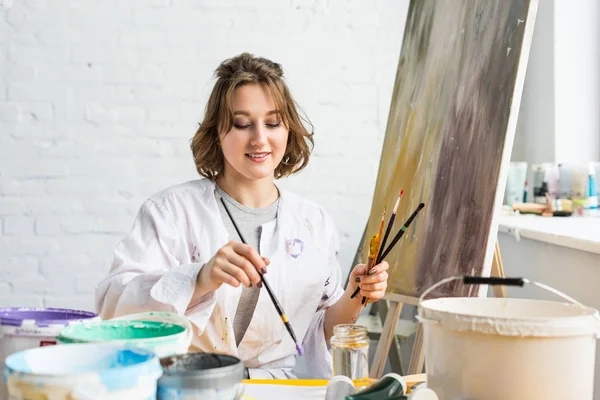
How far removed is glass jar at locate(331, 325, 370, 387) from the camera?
123 centimetres

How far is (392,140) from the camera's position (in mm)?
2283

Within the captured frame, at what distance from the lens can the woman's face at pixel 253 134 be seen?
1796 millimetres

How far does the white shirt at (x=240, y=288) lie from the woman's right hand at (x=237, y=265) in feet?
0.64

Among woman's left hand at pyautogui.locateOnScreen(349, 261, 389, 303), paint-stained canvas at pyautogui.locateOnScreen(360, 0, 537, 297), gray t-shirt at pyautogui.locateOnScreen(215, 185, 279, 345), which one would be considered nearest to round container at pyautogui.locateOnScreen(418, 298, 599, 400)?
woman's left hand at pyautogui.locateOnScreen(349, 261, 389, 303)

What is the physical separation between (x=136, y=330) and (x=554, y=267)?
1.56 metres

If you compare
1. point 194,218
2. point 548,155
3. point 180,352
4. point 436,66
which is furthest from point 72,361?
point 548,155

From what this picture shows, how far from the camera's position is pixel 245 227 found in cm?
184

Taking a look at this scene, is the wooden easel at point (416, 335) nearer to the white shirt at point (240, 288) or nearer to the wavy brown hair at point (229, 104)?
the white shirt at point (240, 288)

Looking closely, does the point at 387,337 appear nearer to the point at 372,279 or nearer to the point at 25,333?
the point at 372,279

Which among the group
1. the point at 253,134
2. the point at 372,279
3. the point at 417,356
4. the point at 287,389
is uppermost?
the point at 253,134

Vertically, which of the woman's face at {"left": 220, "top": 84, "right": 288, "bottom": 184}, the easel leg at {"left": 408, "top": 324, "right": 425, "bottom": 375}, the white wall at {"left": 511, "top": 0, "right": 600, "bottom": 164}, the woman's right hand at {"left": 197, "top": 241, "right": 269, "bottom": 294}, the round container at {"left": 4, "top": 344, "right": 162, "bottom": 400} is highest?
the white wall at {"left": 511, "top": 0, "right": 600, "bottom": 164}

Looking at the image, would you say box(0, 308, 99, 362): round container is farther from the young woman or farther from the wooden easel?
the wooden easel

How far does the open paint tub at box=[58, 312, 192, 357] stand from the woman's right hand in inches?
11.8

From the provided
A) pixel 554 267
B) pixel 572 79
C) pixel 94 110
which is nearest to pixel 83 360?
pixel 554 267
